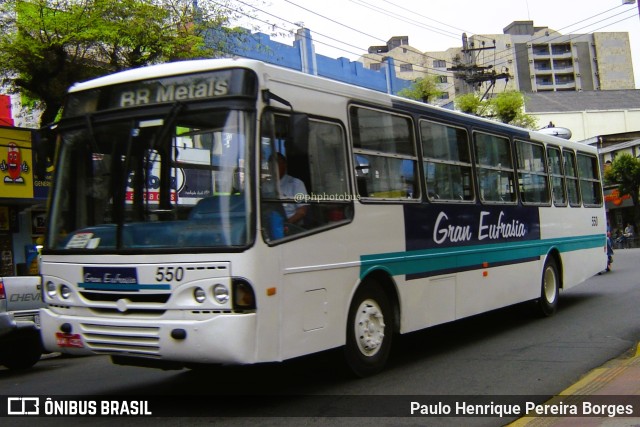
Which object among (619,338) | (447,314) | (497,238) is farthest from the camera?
(497,238)

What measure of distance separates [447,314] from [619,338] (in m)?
2.54

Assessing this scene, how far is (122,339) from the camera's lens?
5379 mm

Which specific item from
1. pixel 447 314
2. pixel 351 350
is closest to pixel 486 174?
pixel 447 314

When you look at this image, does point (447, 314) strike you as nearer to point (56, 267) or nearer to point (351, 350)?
point (351, 350)

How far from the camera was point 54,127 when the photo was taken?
6188 millimetres

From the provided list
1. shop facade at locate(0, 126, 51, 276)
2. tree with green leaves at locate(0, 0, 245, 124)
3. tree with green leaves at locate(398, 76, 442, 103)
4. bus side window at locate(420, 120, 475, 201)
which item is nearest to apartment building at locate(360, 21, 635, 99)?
tree with green leaves at locate(398, 76, 442, 103)

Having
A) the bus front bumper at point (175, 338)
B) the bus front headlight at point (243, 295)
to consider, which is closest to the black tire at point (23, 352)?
the bus front bumper at point (175, 338)

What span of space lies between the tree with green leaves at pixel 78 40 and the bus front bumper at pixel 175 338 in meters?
11.2

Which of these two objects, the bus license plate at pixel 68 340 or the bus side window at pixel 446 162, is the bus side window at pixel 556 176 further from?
the bus license plate at pixel 68 340

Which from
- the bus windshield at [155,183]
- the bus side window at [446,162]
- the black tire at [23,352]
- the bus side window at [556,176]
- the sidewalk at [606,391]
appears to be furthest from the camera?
the bus side window at [556,176]

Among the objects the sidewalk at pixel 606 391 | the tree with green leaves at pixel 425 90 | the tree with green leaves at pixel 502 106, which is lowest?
→ the sidewalk at pixel 606 391

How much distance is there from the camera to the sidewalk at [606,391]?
4.97 meters

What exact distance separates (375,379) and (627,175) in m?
38.4

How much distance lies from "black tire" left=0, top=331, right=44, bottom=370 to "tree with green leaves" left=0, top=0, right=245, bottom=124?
8024mm
